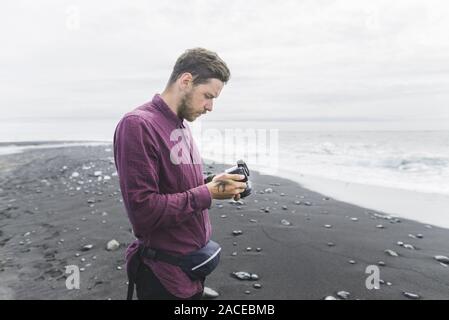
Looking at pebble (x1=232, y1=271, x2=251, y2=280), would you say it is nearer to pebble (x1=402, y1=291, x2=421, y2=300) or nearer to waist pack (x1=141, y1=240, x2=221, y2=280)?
pebble (x1=402, y1=291, x2=421, y2=300)

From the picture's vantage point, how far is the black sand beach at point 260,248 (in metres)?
5.34

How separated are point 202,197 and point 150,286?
841 millimetres

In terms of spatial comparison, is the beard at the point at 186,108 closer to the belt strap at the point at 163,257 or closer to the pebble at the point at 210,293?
the belt strap at the point at 163,257

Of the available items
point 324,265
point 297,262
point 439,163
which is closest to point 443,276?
point 324,265

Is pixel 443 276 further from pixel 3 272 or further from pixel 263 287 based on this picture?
pixel 3 272

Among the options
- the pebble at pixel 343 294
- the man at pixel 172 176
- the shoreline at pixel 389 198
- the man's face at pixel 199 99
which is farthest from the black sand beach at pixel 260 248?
the man's face at pixel 199 99

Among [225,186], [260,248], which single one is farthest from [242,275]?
[225,186]

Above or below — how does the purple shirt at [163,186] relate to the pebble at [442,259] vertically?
above

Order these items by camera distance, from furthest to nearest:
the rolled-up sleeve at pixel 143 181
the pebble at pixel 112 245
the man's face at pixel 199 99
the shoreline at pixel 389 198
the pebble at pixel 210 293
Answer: the shoreline at pixel 389 198 → the pebble at pixel 112 245 → the pebble at pixel 210 293 → the man's face at pixel 199 99 → the rolled-up sleeve at pixel 143 181

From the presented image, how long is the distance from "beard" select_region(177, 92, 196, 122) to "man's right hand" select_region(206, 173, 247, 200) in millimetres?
537

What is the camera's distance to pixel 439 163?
67.9 ft

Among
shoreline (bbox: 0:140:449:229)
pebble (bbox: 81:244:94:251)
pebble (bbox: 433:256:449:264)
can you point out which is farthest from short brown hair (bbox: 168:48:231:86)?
shoreline (bbox: 0:140:449:229)

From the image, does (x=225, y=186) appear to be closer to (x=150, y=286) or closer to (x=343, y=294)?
(x=150, y=286)

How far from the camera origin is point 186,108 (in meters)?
2.66
